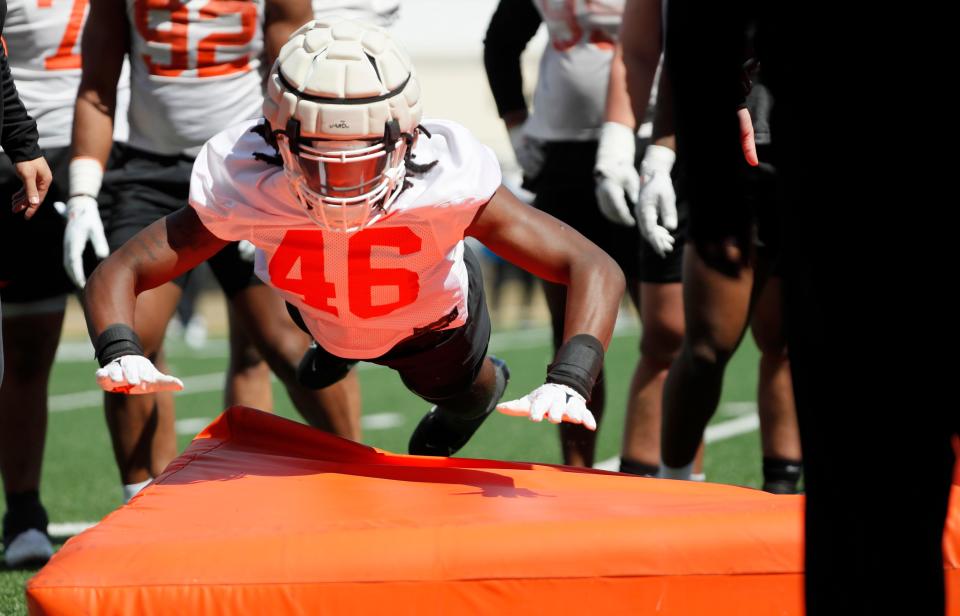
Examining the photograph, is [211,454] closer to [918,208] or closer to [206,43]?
[206,43]

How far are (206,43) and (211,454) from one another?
1.24m

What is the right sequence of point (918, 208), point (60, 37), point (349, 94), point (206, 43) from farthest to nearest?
1. point (60, 37)
2. point (206, 43)
3. point (349, 94)
4. point (918, 208)

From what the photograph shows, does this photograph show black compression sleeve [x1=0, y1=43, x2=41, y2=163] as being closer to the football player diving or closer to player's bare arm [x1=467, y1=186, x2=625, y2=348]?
the football player diving

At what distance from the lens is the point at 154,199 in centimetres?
358

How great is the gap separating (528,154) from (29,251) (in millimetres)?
1549

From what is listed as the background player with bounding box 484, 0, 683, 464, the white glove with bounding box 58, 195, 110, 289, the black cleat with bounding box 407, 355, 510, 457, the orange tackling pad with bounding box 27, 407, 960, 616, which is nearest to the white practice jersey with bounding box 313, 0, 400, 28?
the background player with bounding box 484, 0, 683, 464

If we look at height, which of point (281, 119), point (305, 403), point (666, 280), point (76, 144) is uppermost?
point (281, 119)

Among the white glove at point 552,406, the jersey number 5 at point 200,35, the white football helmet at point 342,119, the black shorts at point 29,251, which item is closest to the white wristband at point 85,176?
the black shorts at point 29,251

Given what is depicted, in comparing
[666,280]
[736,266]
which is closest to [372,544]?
[736,266]

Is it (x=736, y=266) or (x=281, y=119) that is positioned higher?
(x=281, y=119)

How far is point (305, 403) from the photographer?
12.3ft

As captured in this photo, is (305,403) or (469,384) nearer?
(469,384)

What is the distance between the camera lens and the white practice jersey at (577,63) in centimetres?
393

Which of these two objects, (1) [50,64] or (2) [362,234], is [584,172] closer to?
(2) [362,234]
